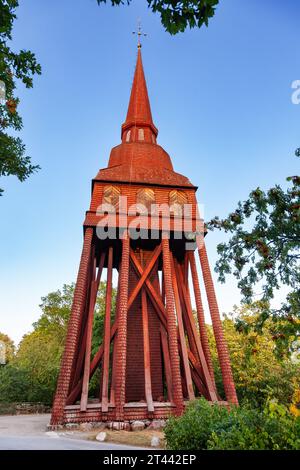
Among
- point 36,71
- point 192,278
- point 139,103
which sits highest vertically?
point 139,103

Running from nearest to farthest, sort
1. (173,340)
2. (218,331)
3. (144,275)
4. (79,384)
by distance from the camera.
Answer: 1. (173,340)
2. (79,384)
3. (218,331)
4. (144,275)

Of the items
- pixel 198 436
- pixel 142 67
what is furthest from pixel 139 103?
pixel 198 436

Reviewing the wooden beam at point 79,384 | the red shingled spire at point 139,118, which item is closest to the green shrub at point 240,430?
the wooden beam at point 79,384

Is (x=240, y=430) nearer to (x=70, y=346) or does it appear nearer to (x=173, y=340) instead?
(x=173, y=340)

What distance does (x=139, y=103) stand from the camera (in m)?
21.0

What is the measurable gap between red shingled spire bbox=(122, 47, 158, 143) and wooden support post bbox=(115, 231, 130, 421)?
8.06 m

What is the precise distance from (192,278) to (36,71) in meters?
11.2

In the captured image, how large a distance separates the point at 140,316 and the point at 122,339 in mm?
3291

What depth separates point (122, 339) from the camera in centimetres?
1245

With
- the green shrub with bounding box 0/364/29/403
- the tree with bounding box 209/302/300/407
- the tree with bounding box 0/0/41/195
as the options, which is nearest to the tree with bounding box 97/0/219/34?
the tree with bounding box 0/0/41/195

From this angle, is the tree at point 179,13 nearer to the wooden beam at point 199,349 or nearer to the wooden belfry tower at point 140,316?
the wooden belfry tower at point 140,316

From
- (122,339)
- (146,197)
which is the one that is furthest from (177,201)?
(122,339)

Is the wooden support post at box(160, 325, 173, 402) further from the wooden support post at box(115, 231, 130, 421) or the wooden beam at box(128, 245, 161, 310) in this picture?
the wooden beam at box(128, 245, 161, 310)
